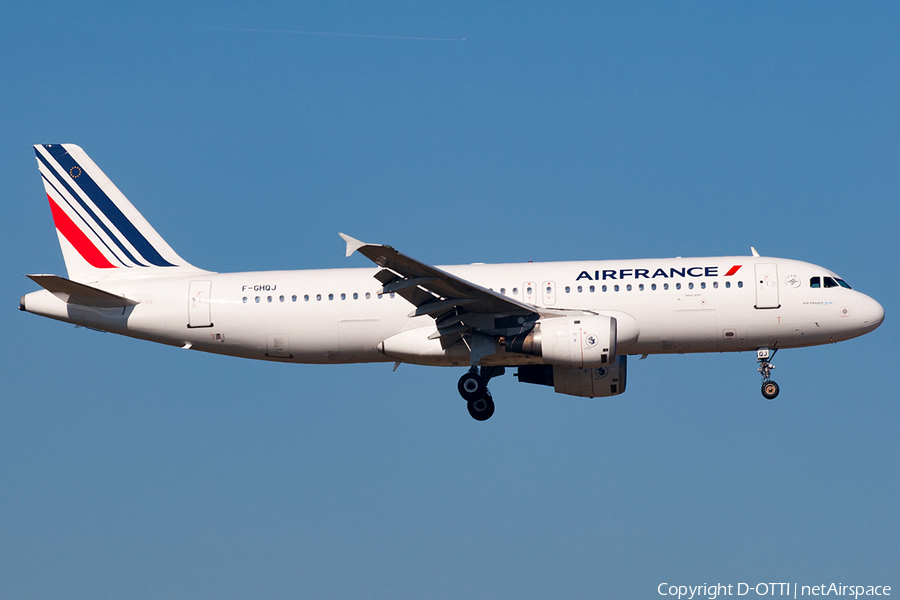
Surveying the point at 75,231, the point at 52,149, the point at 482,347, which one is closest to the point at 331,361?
the point at 482,347

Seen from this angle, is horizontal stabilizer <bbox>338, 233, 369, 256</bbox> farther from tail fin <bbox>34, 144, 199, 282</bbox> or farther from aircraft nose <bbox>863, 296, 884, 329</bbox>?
aircraft nose <bbox>863, 296, 884, 329</bbox>

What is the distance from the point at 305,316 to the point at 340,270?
2185 millimetres

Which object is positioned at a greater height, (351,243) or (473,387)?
(351,243)

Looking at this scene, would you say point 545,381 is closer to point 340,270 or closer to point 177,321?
point 340,270

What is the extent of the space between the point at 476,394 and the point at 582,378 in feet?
13.1

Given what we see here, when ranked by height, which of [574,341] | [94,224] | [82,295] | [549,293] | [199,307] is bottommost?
[574,341]

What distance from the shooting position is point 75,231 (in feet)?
136

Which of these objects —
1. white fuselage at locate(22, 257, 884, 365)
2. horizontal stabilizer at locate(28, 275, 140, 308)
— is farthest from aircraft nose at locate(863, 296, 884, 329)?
horizontal stabilizer at locate(28, 275, 140, 308)

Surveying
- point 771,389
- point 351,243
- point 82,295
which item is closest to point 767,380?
point 771,389

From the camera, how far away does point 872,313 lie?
121 feet

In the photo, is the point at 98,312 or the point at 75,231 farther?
the point at 75,231

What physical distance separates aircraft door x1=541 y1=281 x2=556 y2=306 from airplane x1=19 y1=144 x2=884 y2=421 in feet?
0.11

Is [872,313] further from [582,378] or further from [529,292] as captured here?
[529,292]

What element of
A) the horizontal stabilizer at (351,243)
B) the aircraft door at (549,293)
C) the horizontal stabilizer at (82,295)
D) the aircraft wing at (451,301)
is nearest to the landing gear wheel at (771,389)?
the aircraft door at (549,293)
